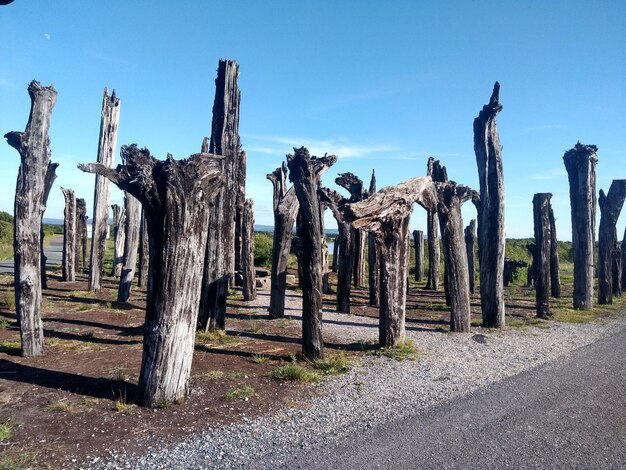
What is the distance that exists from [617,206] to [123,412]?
17207 mm

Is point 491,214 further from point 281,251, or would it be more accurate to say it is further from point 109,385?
point 109,385

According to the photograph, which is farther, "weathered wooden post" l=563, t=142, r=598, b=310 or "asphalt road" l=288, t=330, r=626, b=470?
"weathered wooden post" l=563, t=142, r=598, b=310

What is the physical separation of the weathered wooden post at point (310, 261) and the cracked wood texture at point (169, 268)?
2267 mm

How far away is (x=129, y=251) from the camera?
44.0 feet

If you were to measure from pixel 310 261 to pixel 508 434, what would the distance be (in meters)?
3.83

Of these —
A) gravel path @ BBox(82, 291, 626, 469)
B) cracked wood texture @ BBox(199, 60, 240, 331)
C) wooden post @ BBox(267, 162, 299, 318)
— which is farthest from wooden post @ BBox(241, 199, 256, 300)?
cracked wood texture @ BBox(199, 60, 240, 331)

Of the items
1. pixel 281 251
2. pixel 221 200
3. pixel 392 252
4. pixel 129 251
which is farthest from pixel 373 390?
pixel 129 251

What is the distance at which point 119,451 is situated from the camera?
4586mm

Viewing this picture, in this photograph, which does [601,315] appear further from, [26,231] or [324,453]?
[26,231]

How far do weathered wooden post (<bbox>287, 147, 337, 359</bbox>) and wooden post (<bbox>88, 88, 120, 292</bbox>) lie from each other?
30.7 feet

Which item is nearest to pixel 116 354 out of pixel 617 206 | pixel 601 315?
pixel 601 315

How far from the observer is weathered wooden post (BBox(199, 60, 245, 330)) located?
9.74 meters

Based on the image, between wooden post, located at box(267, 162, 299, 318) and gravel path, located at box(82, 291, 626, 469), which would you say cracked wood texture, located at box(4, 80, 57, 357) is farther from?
wooden post, located at box(267, 162, 299, 318)

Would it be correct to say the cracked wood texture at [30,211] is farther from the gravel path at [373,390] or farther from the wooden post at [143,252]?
the wooden post at [143,252]
